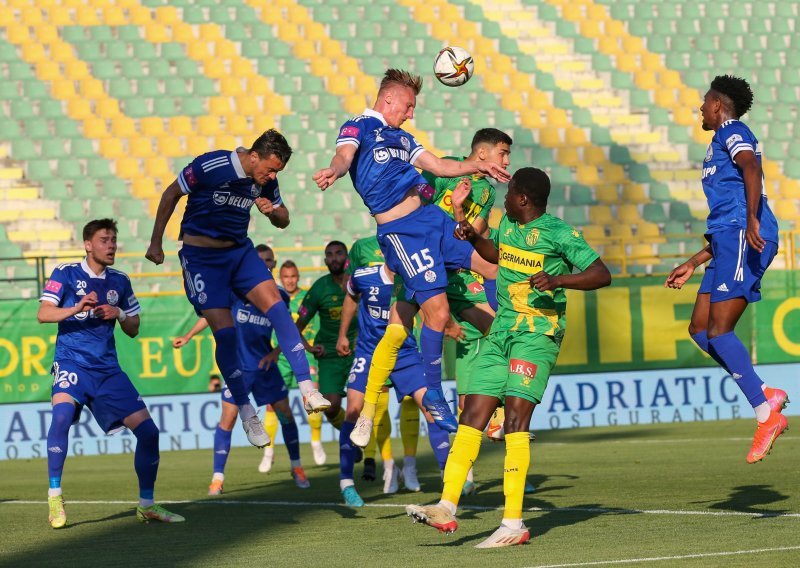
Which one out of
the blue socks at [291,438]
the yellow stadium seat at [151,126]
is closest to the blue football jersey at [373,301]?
the blue socks at [291,438]

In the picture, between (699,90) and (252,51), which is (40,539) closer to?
(252,51)

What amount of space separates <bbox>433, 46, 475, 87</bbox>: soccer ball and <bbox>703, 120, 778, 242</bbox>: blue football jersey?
2368 millimetres

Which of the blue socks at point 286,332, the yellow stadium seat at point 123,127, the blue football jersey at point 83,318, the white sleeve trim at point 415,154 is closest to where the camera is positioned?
the white sleeve trim at point 415,154

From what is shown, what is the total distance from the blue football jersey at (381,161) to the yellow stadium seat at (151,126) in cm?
1677

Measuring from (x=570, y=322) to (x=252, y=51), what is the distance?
10.9 metres

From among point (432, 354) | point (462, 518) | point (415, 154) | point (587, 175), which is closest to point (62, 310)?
point (432, 354)

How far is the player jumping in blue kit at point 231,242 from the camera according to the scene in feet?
29.8

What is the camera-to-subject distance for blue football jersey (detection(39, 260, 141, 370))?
31.7ft

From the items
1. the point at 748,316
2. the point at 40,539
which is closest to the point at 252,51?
the point at 748,316

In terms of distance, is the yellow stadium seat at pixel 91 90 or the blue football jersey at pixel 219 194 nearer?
the blue football jersey at pixel 219 194

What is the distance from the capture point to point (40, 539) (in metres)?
8.75

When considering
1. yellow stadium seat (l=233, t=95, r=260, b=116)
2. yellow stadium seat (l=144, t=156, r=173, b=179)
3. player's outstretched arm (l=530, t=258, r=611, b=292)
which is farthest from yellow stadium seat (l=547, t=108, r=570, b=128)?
player's outstretched arm (l=530, t=258, r=611, b=292)

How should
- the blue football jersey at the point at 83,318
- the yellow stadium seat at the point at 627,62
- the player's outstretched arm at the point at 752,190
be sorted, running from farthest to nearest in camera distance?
the yellow stadium seat at the point at 627,62, the blue football jersey at the point at 83,318, the player's outstretched arm at the point at 752,190

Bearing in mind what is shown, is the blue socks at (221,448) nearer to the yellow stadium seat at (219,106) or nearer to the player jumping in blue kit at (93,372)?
the player jumping in blue kit at (93,372)
